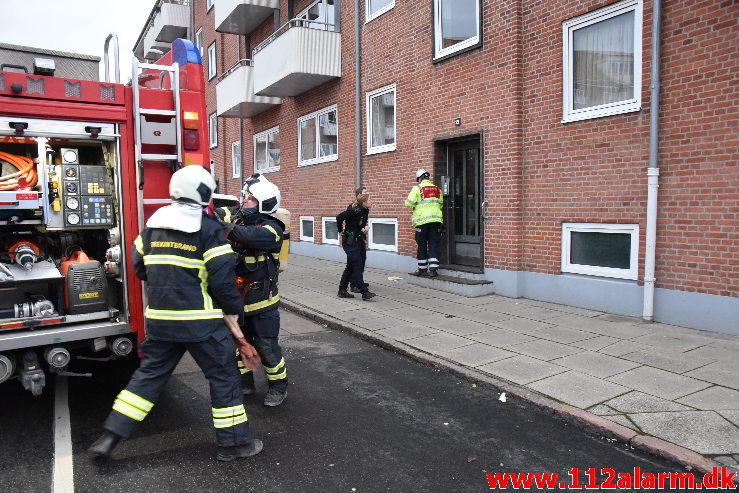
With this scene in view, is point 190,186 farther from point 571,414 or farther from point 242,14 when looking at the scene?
point 242,14

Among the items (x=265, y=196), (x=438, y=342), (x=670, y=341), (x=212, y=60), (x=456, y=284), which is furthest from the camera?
(x=212, y=60)

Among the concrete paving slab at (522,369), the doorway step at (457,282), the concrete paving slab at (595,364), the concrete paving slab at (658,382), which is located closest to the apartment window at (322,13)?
the doorway step at (457,282)

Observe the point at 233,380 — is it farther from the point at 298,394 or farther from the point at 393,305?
the point at 393,305

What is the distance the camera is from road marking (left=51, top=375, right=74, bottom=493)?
10.8 feet

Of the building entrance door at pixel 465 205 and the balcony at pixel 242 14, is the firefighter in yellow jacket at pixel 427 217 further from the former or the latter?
the balcony at pixel 242 14

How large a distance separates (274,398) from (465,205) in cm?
624

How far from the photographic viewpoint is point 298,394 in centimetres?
486

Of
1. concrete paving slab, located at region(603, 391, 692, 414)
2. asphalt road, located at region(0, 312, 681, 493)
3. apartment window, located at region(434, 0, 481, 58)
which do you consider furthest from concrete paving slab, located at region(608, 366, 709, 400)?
apartment window, located at region(434, 0, 481, 58)

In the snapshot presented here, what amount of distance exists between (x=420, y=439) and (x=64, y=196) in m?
3.24

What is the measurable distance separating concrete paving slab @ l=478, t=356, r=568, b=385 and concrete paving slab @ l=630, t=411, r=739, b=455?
101 cm

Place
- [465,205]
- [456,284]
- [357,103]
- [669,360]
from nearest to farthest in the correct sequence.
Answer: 1. [669,360]
2. [456,284]
3. [465,205]
4. [357,103]

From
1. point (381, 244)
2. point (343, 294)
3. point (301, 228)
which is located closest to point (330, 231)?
point (301, 228)

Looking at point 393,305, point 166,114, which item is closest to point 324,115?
point 393,305

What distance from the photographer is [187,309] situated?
3.54 m
